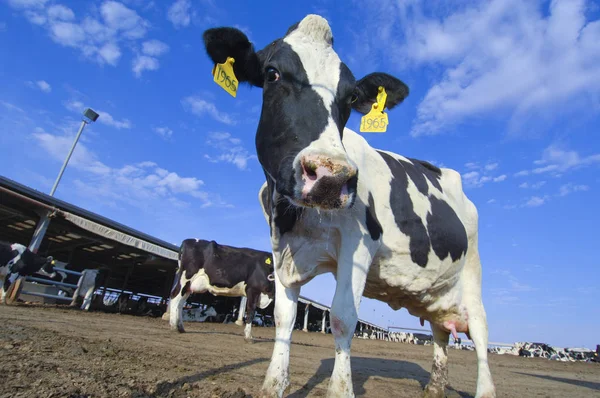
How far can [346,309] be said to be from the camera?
259 cm

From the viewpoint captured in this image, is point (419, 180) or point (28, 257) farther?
point (28, 257)

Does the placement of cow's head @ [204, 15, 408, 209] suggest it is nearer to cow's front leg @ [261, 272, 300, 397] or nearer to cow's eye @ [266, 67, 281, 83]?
cow's eye @ [266, 67, 281, 83]

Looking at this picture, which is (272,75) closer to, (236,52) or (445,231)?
(236,52)

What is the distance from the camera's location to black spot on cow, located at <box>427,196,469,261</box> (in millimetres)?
3939

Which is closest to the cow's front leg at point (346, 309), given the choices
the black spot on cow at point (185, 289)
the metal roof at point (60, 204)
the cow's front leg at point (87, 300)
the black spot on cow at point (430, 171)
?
the black spot on cow at point (430, 171)

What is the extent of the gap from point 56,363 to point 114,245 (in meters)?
14.8

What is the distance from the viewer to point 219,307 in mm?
29109

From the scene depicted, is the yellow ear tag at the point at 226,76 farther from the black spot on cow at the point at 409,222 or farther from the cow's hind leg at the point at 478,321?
the cow's hind leg at the point at 478,321

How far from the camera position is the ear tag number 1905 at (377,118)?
12.2 feet

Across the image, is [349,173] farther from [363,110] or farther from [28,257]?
[28,257]

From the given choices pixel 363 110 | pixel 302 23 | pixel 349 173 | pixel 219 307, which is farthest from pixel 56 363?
pixel 219 307

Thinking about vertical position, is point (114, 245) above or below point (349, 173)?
above

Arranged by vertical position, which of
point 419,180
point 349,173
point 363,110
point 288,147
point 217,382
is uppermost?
point 363,110

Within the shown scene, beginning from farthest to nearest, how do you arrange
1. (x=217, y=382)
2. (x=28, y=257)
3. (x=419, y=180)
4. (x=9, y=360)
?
1. (x=28, y=257)
2. (x=419, y=180)
3. (x=217, y=382)
4. (x=9, y=360)
